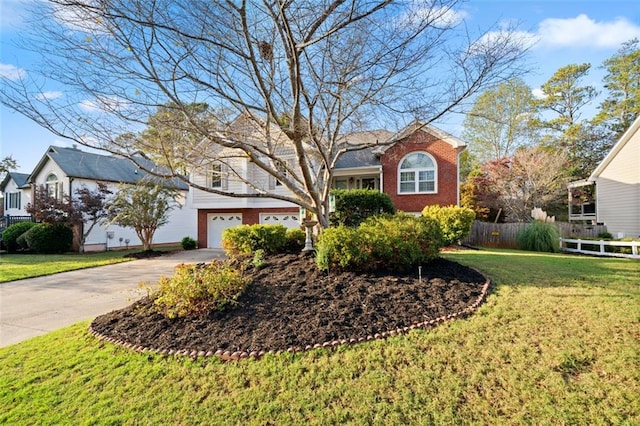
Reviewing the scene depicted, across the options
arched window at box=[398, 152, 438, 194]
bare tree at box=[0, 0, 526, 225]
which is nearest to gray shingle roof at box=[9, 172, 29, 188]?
bare tree at box=[0, 0, 526, 225]

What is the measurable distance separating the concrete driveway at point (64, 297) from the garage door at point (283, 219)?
20.8 ft

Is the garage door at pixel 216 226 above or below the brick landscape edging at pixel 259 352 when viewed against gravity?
above

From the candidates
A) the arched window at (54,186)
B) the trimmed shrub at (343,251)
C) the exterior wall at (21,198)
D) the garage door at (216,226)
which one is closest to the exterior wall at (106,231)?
the arched window at (54,186)

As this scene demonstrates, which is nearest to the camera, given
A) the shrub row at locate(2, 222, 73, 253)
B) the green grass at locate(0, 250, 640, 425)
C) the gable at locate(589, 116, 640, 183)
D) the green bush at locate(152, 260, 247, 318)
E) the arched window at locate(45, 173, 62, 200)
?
the green grass at locate(0, 250, 640, 425)

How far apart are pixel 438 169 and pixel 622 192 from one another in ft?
29.7

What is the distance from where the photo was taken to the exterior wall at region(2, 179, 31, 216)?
22172 millimetres

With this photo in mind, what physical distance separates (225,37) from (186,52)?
0.66m

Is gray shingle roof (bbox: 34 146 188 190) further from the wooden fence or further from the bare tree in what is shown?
the wooden fence

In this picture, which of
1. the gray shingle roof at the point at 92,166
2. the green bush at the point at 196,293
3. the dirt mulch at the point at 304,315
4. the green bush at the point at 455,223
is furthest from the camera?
the gray shingle roof at the point at 92,166

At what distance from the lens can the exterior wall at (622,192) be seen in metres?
15.0

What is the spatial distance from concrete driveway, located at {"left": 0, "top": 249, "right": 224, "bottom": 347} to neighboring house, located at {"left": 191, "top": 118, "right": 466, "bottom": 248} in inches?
239

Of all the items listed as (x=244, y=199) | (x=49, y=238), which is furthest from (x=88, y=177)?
(x=244, y=199)

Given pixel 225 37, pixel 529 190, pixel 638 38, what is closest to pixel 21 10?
pixel 225 37

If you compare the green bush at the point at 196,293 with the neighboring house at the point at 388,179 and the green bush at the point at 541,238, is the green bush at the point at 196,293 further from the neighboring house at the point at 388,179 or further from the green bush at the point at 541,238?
the green bush at the point at 541,238
